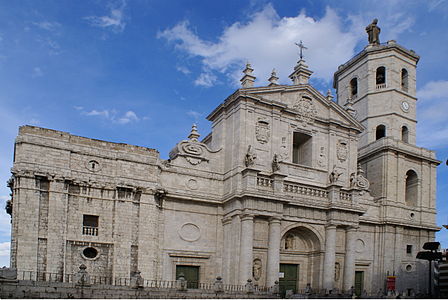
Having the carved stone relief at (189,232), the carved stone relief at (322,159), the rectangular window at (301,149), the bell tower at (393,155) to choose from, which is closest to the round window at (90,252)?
the carved stone relief at (189,232)

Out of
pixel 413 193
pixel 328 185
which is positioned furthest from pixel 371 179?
pixel 328 185

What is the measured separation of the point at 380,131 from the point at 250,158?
50.7ft

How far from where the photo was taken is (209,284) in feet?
85.6

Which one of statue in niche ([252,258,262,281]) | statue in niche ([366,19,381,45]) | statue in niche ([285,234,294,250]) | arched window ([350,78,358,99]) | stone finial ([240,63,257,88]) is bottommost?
statue in niche ([252,258,262,281])

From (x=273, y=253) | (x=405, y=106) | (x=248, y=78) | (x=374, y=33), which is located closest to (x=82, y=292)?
(x=273, y=253)

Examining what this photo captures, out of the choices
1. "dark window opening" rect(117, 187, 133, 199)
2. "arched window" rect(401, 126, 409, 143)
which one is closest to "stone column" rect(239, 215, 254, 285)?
"dark window opening" rect(117, 187, 133, 199)

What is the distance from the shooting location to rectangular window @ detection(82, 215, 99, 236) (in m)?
23.3

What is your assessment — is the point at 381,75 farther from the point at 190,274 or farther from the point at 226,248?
the point at 190,274

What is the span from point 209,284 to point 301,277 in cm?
637

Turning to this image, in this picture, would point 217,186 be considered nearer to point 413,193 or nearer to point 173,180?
point 173,180

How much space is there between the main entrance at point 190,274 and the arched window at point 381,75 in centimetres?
2158

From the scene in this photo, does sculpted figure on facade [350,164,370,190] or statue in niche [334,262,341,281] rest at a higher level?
sculpted figure on facade [350,164,370,190]

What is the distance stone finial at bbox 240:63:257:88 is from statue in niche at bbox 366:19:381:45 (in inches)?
567

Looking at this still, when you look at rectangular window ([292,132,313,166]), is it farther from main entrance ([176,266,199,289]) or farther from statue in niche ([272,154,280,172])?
main entrance ([176,266,199,289])
